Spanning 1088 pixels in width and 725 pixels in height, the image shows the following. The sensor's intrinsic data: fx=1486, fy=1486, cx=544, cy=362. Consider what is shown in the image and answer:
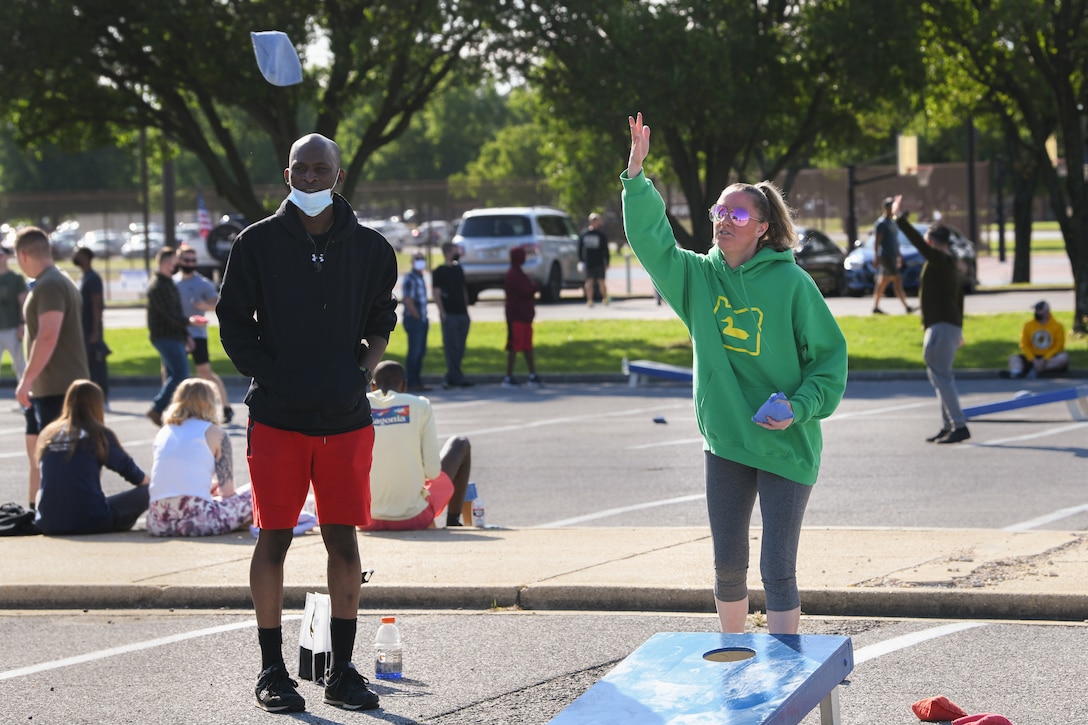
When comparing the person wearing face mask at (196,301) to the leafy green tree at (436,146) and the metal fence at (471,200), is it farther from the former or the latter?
the leafy green tree at (436,146)

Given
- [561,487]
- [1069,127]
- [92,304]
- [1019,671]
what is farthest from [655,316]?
[1019,671]

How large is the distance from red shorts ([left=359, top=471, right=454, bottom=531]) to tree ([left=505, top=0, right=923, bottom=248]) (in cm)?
1199

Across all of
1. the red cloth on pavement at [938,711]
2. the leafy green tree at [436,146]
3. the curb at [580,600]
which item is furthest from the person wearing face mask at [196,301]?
the leafy green tree at [436,146]

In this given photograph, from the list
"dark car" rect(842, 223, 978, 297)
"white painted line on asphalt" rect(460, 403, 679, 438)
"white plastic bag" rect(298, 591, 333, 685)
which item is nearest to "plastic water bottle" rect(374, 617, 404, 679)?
"white plastic bag" rect(298, 591, 333, 685)

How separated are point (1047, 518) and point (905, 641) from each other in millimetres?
3424

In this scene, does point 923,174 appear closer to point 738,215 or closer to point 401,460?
point 401,460

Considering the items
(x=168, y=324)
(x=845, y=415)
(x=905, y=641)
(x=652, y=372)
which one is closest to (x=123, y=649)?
(x=905, y=641)

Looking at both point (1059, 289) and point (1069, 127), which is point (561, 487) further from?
point (1059, 289)

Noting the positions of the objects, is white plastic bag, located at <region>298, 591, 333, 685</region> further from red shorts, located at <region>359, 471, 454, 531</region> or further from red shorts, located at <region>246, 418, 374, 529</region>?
red shorts, located at <region>359, 471, 454, 531</region>

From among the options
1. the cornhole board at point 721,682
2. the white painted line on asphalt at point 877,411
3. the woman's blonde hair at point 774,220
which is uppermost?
the woman's blonde hair at point 774,220

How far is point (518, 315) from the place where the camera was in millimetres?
19156

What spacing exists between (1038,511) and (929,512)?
698 millimetres

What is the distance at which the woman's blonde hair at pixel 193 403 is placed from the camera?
29.9 feet

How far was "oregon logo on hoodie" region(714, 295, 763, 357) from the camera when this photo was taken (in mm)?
5336
